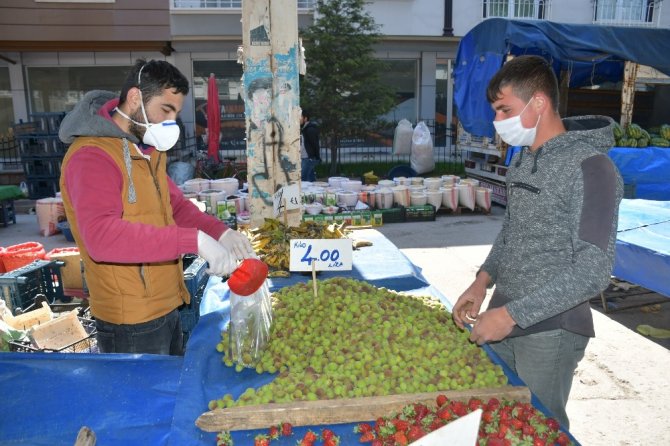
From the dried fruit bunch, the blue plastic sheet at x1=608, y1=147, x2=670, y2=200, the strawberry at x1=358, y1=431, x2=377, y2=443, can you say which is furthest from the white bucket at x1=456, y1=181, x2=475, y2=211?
the strawberry at x1=358, y1=431, x2=377, y2=443

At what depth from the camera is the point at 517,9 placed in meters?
17.3

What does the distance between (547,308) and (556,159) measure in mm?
606

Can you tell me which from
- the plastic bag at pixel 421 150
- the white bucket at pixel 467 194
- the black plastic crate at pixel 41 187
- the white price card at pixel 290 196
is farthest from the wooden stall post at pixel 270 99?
the black plastic crate at pixel 41 187

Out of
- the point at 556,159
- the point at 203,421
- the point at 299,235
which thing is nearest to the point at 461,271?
the point at 299,235

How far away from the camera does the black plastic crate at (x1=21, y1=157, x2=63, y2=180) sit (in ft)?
38.8

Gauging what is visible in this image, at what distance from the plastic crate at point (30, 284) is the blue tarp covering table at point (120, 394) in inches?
69.4

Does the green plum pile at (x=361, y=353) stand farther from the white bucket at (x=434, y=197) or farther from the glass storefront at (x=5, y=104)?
the glass storefront at (x=5, y=104)

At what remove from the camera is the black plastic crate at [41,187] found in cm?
1205

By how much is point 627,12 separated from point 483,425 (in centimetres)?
2018

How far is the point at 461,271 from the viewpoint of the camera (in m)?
6.85

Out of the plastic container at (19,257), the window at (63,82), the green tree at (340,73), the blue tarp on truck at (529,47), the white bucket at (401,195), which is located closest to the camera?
the plastic container at (19,257)

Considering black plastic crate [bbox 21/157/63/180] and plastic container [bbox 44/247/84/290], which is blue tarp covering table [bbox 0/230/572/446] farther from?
black plastic crate [bbox 21/157/63/180]

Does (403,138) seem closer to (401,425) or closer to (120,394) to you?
(120,394)

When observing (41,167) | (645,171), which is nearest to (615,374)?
(645,171)
